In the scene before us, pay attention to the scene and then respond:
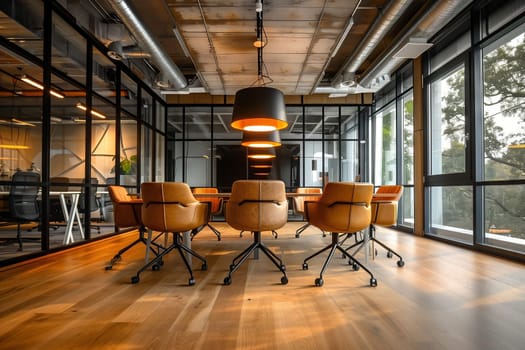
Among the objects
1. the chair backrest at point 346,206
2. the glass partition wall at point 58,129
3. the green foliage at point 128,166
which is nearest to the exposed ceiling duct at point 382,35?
the chair backrest at point 346,206

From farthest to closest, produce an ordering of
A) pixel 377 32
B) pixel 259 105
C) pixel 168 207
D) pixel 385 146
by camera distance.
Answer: pixel 385 146
pixel 377 32
pixel 259 105
pixel 168 207

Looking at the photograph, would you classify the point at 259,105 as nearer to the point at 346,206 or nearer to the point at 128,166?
the point at 346,206

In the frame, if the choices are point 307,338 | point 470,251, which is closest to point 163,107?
point 470,251

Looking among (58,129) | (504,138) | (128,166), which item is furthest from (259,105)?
(128,166)

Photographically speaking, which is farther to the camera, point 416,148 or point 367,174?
point 367,174

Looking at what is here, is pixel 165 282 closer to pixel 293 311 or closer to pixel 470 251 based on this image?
pixel 293 311

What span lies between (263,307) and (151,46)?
458 centimetres

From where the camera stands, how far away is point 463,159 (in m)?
5.20

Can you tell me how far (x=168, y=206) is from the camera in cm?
311

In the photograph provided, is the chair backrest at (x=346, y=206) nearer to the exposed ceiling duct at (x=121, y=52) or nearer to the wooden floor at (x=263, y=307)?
the wooden floor at (x=263, y=307)

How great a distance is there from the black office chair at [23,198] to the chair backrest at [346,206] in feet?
11.3

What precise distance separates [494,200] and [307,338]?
12.8ft

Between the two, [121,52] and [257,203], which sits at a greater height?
[121,52]

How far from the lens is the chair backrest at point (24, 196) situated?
384cm
